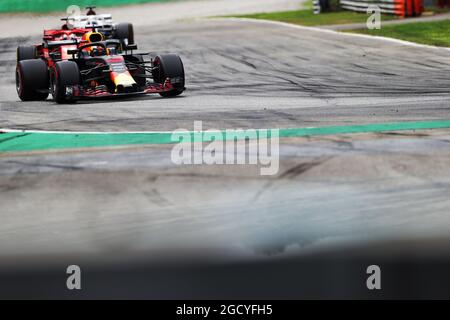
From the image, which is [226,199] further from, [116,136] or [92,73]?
[92,73]

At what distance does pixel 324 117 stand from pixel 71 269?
6.96m

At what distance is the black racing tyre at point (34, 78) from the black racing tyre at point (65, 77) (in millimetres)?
929

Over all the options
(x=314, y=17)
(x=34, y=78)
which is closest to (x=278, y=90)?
(x=34, y=78)

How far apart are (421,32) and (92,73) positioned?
40.8 ft

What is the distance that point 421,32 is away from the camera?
27.2 m

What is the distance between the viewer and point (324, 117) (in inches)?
554

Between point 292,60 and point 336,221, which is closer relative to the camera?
point 336,221

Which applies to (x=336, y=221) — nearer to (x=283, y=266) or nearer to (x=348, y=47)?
(x=283, y=266)

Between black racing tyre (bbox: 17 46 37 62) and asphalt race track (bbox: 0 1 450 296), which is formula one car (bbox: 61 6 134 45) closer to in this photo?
black racing tyre (bbox: 17 46 37 62)

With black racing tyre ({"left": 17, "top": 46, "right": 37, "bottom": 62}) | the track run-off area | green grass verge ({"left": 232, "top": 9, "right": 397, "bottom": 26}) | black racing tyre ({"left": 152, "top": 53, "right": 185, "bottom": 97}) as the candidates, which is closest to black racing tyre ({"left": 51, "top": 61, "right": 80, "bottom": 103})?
the track run-off area

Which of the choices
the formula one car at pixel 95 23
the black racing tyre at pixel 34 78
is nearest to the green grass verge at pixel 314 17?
the formula one car at pixel 95 23

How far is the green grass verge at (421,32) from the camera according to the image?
25188mm

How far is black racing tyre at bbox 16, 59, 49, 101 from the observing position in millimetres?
17453
